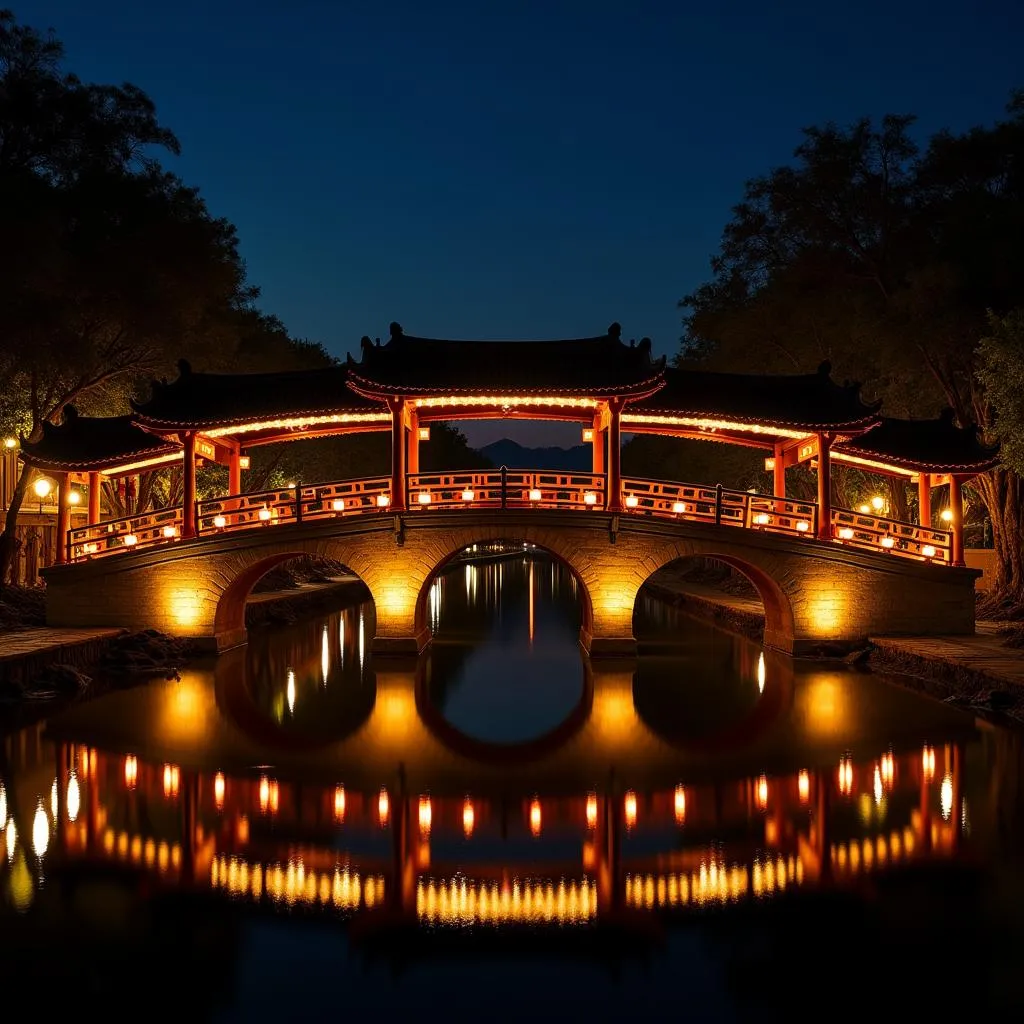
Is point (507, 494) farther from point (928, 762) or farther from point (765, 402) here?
point (928, 762)

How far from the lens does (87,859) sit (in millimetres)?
7250

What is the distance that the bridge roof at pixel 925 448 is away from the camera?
1867 centimetres

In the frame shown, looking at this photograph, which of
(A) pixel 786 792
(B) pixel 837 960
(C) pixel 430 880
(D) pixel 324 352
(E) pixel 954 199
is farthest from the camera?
(D) pixel 324 352

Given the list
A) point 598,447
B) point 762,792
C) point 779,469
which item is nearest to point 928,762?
point 762,792

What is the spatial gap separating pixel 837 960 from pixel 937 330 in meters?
17.1

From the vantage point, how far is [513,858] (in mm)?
7316

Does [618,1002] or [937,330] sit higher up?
[937,330]

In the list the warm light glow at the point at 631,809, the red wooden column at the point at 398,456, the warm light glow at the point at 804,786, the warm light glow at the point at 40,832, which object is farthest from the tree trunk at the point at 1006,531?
the warm light glow at the point at 40,832

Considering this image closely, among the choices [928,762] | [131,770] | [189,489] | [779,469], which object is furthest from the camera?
[779,469]

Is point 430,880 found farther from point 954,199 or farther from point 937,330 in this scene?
point 954,199

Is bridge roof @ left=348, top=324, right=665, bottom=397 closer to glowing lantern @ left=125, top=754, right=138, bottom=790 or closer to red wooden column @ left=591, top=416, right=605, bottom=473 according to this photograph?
red wooden column @ left=591, top=416, right=605, bottom=473

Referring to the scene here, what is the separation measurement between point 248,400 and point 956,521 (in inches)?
595

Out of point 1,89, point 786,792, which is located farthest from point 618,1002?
point 1,89

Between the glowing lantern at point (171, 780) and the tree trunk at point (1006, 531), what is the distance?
1826cm
